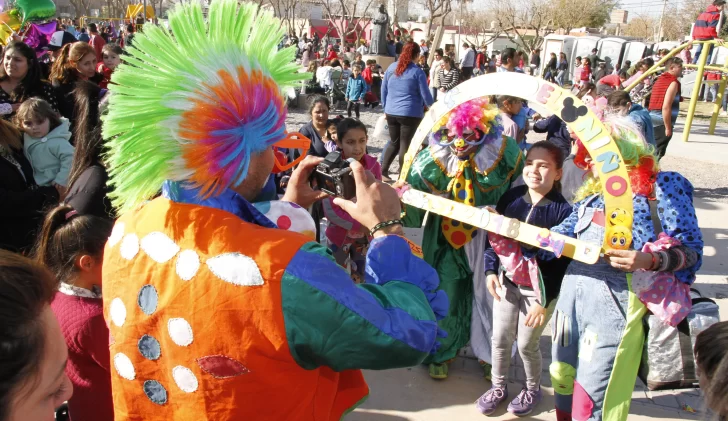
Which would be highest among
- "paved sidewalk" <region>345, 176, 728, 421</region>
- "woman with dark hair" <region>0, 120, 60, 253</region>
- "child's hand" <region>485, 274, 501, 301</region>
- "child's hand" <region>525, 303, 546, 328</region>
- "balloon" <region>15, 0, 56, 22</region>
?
"balloon" <region>15, 0, 56, 22</region>

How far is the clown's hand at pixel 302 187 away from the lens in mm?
1709

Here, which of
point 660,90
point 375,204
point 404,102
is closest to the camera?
point 375,204

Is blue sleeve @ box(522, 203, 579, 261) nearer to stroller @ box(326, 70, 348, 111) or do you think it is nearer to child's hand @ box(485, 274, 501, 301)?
child's hand @ box(485, 274, 501, 301)

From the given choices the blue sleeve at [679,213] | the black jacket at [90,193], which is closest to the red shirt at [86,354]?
the black jacket at [90,193]

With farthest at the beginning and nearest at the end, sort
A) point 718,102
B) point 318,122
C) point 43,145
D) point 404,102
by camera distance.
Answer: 1. point 718,102
2. point 404,102
3. point 318,122
4. point 43,145

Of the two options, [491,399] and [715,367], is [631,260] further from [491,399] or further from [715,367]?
[491,399]

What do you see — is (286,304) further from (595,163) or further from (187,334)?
(595,163)

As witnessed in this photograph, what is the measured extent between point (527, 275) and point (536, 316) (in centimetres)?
21

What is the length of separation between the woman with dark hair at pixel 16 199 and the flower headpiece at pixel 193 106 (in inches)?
83.1

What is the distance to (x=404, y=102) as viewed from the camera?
23.6 ft

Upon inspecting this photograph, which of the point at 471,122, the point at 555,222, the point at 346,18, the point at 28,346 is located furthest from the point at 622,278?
the point at 346,18

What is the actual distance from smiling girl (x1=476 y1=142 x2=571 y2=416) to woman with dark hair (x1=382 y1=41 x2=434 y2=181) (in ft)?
14.0

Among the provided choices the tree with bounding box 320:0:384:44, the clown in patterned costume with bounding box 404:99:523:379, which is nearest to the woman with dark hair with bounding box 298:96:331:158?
the clown in patterned costume with bounding box 404:99:523:379

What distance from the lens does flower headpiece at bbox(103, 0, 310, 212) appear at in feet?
4.18
